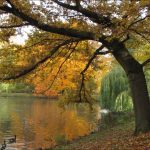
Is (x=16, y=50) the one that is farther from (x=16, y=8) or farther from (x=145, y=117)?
A: (x=145, y=117)

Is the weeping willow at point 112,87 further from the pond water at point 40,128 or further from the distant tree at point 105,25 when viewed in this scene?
the distant tree at point 105,25

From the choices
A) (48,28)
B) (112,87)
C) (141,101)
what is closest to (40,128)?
(112,87)

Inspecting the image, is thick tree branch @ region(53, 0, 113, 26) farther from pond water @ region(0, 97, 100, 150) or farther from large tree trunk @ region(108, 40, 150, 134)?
pond water @ region(0, 97, 100, 150)

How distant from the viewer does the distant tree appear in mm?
15258

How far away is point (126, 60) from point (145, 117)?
7.96 feet

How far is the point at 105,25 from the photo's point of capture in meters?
16.3

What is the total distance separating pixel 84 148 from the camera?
57.3 ft

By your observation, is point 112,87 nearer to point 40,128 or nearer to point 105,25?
point 40,128

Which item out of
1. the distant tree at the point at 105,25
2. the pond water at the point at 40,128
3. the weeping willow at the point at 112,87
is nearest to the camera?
the distant tree at the point at 105,25

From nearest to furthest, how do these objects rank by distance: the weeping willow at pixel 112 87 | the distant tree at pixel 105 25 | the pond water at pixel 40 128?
the distant tree at pixel 105 25 < the pond water at pixel 40 128 < the weeping willow at pixel 112 87

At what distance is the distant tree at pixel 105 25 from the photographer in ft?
50.1

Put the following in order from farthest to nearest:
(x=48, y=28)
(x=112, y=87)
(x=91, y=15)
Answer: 1. (x=112, y=87)
2. (x=91, y=15)
3. (x=48, y=28)

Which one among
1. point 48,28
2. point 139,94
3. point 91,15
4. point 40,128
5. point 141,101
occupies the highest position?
point 91,15

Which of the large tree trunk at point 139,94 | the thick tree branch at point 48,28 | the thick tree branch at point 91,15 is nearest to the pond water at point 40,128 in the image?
the large tree trunk at point 139,94
